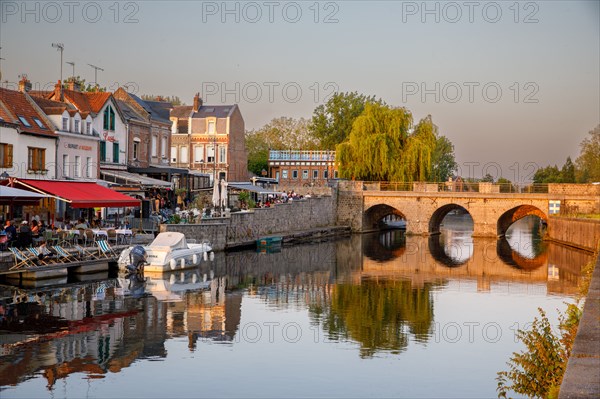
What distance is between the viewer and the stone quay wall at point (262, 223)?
43.8m

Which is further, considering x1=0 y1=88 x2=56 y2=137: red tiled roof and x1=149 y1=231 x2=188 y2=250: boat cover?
x1=0 y1=88 x2=56 y2=137: red tiled roof

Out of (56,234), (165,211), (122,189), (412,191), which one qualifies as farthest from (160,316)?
(412,191)

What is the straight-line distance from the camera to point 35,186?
32.0 m

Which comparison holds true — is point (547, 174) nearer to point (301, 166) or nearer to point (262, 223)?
point (301, 166)

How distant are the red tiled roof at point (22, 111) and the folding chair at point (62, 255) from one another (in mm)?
9631

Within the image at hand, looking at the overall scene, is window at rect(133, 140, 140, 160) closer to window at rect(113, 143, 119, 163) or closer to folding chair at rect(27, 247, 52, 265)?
window at rect(113, 143, 119, 163)

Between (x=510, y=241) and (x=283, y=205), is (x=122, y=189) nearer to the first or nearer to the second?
(x=283, y=205)

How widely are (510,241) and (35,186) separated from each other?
45425 millimetres

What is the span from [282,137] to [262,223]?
61.6 m

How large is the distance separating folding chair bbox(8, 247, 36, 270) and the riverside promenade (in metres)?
20.5

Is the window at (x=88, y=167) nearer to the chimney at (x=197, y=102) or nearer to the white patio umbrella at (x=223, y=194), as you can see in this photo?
the white patio umbrella at (x=223, y=194)

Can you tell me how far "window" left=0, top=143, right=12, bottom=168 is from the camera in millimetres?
36500

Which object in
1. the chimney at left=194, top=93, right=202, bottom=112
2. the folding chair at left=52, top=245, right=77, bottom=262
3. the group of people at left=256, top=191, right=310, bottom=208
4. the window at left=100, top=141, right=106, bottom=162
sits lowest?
the folding chair at left=52, top=245, right=77, bottom=262

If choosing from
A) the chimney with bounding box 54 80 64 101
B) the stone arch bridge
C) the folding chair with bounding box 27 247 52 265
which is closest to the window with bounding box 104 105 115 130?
the chimney with bounding box 54 80 64 101
